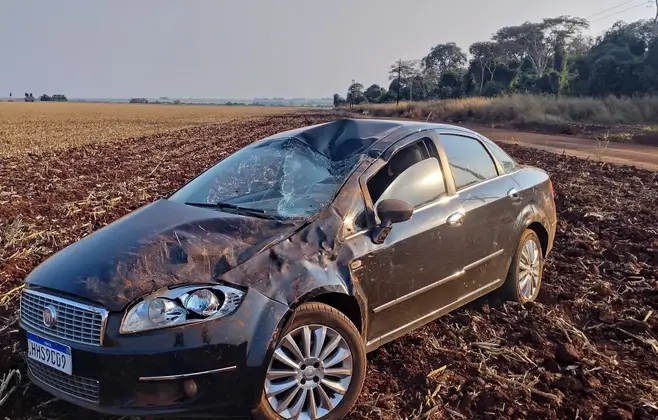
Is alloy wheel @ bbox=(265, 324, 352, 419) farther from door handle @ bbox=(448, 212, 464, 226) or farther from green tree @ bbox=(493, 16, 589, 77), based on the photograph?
green tree @ bbox=(493, 16, 589, 77)

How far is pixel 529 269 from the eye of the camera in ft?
17.3

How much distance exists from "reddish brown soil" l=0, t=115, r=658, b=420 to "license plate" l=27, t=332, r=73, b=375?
1.48 feet

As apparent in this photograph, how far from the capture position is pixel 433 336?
457 centimetres

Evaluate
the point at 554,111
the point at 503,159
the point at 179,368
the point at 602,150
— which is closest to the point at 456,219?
the point at 503,159

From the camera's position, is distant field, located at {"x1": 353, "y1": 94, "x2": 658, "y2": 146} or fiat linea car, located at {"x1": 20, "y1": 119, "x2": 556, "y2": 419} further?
distant field, located at {"x1": 353, "y1": 94, "x2": 658, "y2": 146}

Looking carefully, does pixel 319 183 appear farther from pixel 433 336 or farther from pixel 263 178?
pixel 433 336

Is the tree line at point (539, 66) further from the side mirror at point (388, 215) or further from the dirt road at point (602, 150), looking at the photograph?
the side mirror at point (388, 215)

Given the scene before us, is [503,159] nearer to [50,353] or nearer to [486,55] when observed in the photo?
[50,353]

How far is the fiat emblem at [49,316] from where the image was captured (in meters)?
3.05

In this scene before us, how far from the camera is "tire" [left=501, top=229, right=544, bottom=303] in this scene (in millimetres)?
5045

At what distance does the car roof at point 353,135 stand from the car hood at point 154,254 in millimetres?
928

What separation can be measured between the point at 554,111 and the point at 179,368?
126ft

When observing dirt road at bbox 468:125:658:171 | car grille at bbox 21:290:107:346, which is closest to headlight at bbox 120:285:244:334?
car grille at bbox 21:290:107:346

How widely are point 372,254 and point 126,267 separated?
4.63ft
